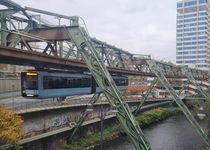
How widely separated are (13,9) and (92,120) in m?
22.7

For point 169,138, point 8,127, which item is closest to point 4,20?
point 8,127

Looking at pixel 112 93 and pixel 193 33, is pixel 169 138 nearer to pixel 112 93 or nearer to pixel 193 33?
pixel 112 93

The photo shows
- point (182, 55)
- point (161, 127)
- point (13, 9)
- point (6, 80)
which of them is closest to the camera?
point (13, 9)

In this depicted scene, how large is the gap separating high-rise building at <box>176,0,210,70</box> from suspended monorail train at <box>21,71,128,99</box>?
4566 inches

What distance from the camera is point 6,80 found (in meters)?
57.1

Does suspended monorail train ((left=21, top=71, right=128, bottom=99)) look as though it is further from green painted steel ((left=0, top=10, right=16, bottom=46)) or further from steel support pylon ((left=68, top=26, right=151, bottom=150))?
steel support pylon ((left=68, top=26, right=151, bottom=150))

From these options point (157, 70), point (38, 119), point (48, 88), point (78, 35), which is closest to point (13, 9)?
point (78, 35)

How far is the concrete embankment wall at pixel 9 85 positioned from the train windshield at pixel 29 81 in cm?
2719

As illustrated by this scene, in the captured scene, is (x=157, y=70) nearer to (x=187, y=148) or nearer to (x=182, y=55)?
(x=187, y=148)

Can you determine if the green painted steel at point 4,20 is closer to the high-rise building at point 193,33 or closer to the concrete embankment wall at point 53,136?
the concrete embankment wall at point 53,136

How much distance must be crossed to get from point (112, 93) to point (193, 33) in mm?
133542

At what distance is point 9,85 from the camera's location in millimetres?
58906

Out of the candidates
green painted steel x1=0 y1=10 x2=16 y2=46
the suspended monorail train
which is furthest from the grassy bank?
green painted steel x1=0 y1=10 x2=16 y2=46

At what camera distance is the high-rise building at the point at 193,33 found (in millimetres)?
143625
